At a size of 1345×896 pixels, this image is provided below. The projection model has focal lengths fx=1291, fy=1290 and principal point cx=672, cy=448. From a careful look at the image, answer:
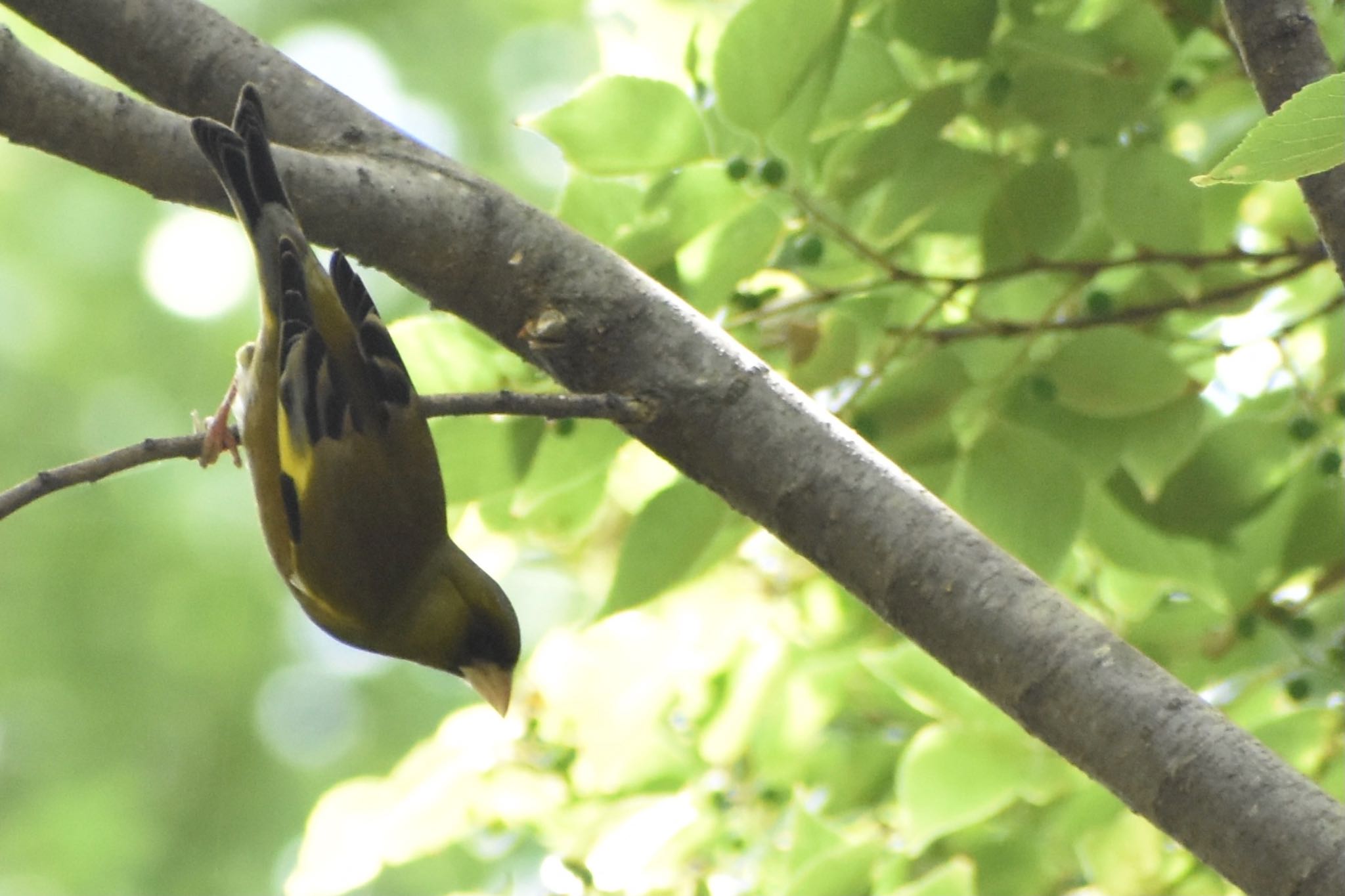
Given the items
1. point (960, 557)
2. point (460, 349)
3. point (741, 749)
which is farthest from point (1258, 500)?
point (460, 349)

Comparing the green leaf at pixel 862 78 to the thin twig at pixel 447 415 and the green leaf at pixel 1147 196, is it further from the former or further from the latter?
the thin twig at pixel 447 415

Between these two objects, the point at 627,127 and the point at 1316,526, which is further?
the point at 1316,526

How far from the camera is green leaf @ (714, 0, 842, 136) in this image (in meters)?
1.40

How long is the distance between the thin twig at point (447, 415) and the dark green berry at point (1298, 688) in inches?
37.2

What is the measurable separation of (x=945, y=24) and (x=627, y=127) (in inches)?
15.9

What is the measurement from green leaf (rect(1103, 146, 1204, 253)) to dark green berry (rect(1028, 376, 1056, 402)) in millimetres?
206

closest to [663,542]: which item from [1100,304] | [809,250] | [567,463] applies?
[567,463]

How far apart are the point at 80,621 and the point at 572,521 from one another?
418 cm

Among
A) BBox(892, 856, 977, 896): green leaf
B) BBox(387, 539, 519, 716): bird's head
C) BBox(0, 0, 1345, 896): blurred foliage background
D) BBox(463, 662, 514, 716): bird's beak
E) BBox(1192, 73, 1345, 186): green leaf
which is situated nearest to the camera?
BBox(1192, 73, 1345, 186): green leaf

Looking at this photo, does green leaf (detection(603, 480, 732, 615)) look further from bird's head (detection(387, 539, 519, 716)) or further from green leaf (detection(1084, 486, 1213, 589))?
bird's head (detection(387, 539, 519, 716))

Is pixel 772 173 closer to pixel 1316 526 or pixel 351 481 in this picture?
pixel 1316 526

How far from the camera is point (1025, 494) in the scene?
1.61m

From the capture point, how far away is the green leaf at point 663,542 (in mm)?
1555

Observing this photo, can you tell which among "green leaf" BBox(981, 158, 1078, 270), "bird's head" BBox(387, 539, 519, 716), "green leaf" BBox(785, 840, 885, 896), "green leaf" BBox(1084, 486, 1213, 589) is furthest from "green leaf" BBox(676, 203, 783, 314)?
"bird's head" BBox(387, 539, 519, 716)
